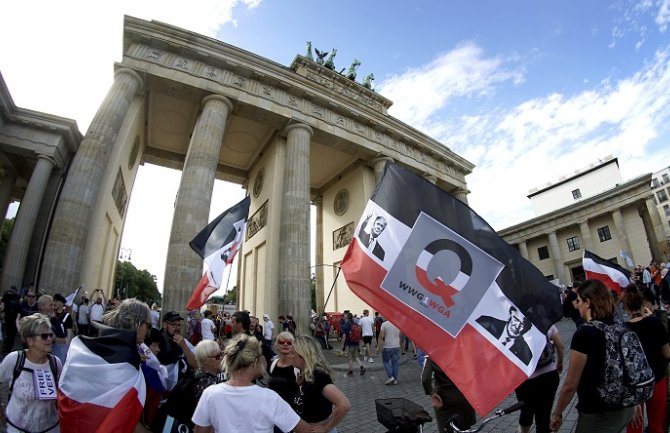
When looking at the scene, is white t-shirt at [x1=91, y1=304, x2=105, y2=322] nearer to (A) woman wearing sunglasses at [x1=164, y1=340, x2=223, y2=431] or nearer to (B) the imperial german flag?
(A) woman wearing sunglasses at [x1=164, y1=340, x2=223, y2=431]

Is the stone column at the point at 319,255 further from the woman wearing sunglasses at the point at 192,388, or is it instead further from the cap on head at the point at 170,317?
the woman wearing sunglasses at the point at 192,388

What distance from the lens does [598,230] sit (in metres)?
34.1

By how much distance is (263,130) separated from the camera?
1922cm

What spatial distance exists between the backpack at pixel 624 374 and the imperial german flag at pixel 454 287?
35 cm

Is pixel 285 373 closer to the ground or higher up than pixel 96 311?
closer to the ground

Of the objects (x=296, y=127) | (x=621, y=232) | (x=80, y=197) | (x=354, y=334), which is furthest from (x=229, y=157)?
(x=621, y=232)

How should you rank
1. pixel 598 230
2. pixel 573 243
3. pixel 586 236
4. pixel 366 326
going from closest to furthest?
pixel 366 326, pixel 586 236, pixel 598 230, pixel 573 243

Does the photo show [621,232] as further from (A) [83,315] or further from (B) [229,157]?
(A) [83,315]

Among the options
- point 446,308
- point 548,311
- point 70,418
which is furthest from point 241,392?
point 548,311

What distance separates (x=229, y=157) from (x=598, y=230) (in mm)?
37155

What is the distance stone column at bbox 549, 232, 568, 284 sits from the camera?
114 feet

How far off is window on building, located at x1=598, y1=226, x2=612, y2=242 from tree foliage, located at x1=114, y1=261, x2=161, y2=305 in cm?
5906

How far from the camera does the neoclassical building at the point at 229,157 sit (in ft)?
39.1

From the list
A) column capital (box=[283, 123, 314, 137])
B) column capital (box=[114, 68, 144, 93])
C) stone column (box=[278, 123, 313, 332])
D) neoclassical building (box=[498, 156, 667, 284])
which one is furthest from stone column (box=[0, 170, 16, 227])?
neoclassical building (box=[498, 156, 667, 284])
